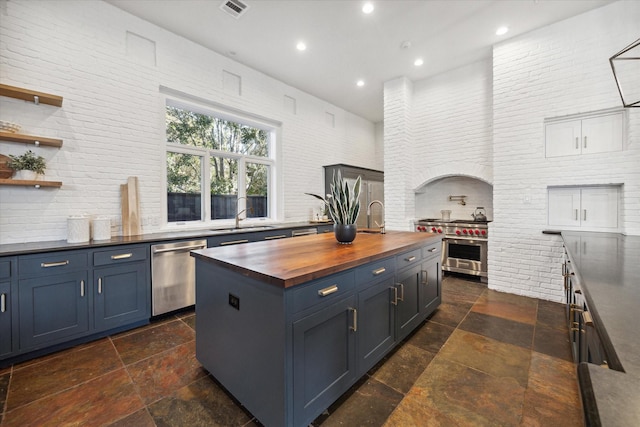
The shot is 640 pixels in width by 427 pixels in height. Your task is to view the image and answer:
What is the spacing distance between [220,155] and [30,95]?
2.12 meters

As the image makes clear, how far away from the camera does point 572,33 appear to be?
3.31 m

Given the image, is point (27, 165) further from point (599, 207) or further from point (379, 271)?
point (599, 207)

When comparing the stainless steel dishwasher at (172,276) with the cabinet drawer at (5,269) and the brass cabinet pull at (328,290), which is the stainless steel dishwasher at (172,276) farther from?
the brass cabinet pull at (328,290)

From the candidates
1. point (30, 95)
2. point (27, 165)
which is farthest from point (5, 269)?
point (30, 95)

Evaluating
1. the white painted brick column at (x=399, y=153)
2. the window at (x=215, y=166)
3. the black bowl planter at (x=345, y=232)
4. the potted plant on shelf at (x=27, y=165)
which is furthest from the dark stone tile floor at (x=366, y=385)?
the white painted brick column at (x=399, y=153)

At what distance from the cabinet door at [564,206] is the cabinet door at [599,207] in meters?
0.06

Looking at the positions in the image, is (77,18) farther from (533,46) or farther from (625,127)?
(625,127)

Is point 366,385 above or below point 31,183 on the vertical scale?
below

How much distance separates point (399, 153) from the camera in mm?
4844

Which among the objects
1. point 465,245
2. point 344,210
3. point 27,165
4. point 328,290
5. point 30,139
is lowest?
point 465,245

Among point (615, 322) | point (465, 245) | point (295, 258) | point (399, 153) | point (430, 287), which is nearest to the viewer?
point (615, 322)

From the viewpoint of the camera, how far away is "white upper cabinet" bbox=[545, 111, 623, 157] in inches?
123

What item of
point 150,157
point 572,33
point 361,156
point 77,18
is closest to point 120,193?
point 150,157

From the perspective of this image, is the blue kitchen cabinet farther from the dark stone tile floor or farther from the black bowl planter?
the black bowl planter
